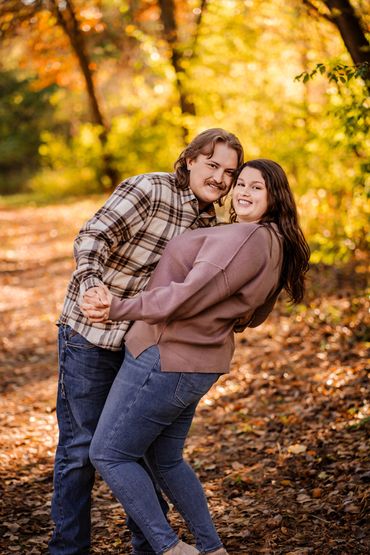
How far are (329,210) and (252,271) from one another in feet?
20.2

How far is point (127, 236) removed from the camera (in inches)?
119

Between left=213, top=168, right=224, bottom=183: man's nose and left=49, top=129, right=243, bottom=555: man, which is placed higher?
left=213, top=168, right=224, bottom=183: man's nose

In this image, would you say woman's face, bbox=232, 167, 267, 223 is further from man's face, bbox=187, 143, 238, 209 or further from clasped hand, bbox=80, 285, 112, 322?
clasped hand, bbox=80, 285, 112, 322

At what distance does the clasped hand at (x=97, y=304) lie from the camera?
2688 millimetres

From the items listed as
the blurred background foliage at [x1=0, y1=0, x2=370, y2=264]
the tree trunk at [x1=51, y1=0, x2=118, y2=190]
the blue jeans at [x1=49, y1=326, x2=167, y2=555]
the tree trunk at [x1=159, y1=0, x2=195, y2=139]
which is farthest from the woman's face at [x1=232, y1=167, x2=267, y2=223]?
the tree trunk at [x1=51, y1=0, x2=118, y2=190]

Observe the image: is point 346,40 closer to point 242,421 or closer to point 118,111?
point 242,421

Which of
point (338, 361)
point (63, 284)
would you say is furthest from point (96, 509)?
point (63, 284)

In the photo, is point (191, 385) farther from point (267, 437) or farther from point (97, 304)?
point (267, 437)

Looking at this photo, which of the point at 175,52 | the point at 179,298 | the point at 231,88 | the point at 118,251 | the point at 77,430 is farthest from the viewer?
the point at 175,52

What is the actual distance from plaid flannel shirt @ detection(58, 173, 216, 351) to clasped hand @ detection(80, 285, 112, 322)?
178 mm

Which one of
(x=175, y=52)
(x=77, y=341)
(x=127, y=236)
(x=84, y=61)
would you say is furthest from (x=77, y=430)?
(x=84, y=61)

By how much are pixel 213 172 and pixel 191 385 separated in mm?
959

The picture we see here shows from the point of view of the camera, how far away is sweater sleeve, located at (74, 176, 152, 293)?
9.48ft

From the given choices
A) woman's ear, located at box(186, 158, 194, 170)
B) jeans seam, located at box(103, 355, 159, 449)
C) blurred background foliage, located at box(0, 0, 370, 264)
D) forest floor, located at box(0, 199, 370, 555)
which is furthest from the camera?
blurred background foliage, located at box(0, 0, 370, 264)
